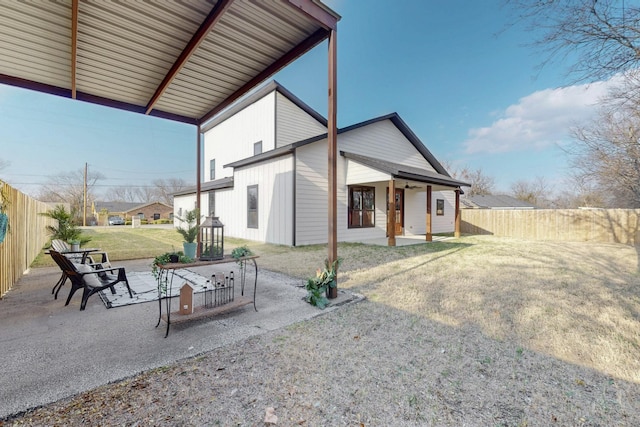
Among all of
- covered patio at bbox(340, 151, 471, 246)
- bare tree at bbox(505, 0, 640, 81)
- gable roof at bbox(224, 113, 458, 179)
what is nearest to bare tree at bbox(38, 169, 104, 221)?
gable roof at bbox(224, 113, 458, 179)

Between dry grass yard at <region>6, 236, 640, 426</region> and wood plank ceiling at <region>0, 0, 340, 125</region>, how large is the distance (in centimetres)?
427

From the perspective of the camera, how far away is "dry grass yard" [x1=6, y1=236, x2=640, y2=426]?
1.78m

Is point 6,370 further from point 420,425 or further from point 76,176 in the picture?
point 76,176

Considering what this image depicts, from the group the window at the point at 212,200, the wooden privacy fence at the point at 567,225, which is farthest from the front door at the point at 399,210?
the window at the point at 212,200

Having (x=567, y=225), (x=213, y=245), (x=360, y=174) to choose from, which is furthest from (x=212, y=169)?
(x=567, y=225)

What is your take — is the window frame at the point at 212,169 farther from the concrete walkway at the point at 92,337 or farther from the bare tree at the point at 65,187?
the bare tree at the point at 65,187

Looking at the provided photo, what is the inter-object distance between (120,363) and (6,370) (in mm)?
862

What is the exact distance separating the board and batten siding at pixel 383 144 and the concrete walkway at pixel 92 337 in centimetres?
857

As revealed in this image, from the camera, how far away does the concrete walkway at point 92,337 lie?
6.84 ft

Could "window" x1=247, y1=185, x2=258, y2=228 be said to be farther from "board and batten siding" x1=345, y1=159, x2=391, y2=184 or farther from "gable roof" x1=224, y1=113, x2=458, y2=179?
"board and batten siding" x1=345, y1=159, x2=391, y2=184

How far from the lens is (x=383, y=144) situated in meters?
13.1

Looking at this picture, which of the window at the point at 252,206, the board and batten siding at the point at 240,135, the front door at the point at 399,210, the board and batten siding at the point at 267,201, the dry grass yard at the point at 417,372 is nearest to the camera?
the dry grass yard at the point at 417,372

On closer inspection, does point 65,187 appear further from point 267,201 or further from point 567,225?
point 567,225

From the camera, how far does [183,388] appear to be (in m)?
2.04
